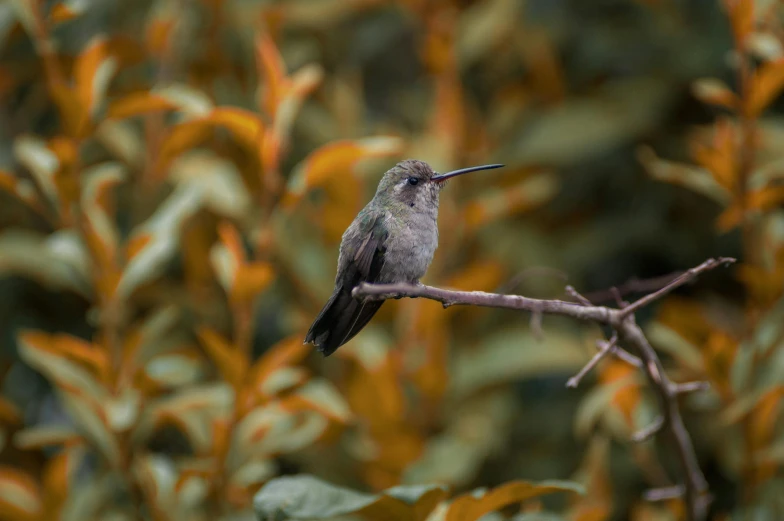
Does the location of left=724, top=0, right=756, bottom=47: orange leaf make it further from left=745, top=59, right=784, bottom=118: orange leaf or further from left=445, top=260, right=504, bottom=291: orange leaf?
left=445, top=260, right=504, bottom=291: orange leaf

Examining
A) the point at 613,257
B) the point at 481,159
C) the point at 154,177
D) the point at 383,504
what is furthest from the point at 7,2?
the point at 613,257

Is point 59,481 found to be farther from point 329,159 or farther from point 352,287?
point 352,287

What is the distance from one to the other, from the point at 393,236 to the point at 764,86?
3.98 ft

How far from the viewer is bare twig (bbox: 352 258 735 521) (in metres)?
1.17

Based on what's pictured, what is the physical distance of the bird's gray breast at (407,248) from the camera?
1.71 meters

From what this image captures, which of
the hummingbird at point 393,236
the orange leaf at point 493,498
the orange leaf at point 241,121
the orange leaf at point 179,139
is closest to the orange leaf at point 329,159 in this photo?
the orange leaf at point 241,121

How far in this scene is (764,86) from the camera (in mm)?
2225

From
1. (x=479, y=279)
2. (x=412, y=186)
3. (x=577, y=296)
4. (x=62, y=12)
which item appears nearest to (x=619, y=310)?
(x=577, y=296)

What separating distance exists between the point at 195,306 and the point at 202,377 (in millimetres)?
318

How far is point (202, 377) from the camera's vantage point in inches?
123

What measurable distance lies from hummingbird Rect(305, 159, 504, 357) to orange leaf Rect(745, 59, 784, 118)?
1011 mm

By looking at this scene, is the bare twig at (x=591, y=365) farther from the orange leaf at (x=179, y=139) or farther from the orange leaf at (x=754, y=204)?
the orange leaf at (x=179, y=139)

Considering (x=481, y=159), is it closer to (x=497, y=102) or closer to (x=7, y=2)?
(x=497, y=102)

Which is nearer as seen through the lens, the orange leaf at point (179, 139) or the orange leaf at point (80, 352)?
the orange leaf at point (80, 352)
